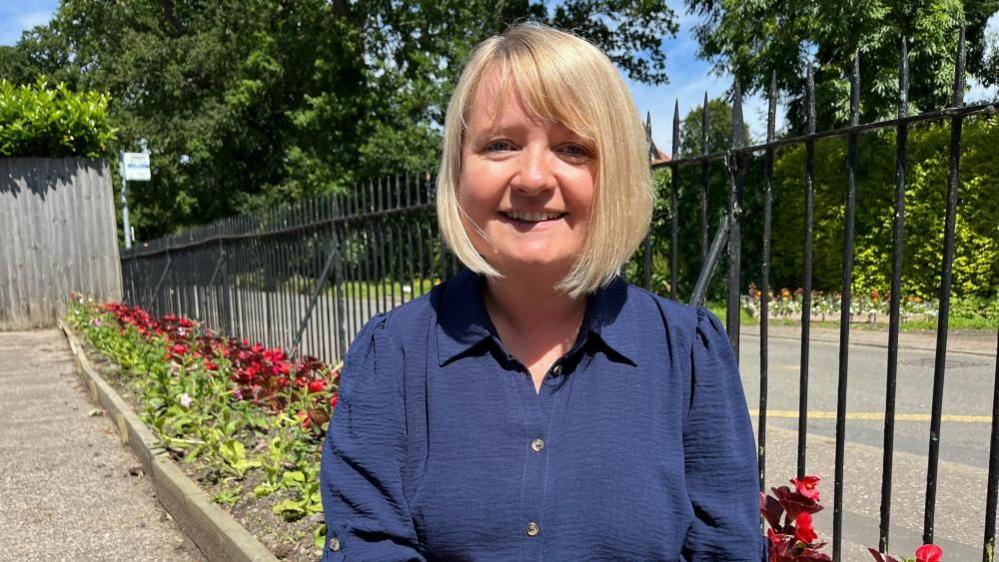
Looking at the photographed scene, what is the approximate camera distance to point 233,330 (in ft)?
25.7

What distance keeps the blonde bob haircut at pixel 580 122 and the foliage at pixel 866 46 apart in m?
11.7

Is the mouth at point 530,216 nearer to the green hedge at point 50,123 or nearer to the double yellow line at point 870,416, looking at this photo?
the double yellow line at point 870,416

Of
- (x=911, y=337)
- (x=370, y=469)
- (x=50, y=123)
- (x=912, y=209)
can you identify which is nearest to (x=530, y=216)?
(x=370, y=469)

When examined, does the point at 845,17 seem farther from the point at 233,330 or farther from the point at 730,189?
the point at 730,189

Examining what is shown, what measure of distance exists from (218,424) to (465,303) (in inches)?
136

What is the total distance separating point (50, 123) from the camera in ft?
35.7

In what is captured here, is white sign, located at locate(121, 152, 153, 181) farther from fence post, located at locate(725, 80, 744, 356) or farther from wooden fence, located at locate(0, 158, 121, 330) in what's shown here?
fence post, located at locate(725, 80, 744, 356)

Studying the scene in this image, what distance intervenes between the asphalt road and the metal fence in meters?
0.78

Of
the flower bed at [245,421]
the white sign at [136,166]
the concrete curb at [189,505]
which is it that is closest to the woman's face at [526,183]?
the flower bed at [245,421]

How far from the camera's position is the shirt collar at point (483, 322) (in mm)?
1449

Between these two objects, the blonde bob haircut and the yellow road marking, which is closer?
the blonde bob haircut

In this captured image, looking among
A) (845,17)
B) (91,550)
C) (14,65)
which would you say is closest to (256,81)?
(845,17)

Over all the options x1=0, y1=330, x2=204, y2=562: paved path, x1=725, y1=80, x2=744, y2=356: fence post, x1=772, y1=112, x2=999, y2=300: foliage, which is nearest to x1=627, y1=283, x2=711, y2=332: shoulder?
x1=725, y1=80, x2=744, y2=356: fence post

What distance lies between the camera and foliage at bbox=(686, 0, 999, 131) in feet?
41.9
